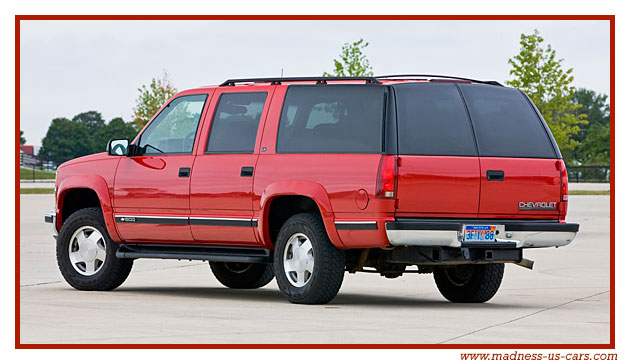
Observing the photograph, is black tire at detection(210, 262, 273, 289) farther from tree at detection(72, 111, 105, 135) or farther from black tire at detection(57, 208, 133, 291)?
tree at detection(72, 111, 105, 135)

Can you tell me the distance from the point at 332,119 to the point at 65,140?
104 metres

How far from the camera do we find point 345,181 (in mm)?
12094

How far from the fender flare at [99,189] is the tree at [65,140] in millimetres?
100520

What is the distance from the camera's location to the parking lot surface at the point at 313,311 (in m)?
10.1

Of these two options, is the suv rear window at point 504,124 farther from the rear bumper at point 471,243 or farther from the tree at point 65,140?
the tree at point 65,140

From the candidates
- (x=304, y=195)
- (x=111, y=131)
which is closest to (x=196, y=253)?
(x=304, y=195)

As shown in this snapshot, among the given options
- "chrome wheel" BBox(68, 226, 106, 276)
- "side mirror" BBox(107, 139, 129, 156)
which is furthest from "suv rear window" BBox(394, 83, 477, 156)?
"chrome wheel" BBox(68, 226, 106, 276)

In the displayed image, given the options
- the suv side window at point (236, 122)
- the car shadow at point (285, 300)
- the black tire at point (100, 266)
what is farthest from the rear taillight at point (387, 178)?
the black tire at point (100, 266)

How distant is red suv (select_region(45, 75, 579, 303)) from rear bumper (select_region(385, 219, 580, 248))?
0.04ft

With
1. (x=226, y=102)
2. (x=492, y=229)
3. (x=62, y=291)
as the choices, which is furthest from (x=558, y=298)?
(x=62, y=291)

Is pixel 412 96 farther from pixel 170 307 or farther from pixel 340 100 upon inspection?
pixel 170 307

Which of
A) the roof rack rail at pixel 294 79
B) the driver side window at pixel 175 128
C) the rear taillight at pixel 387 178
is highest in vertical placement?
the roof rack rail at pixel 294 79

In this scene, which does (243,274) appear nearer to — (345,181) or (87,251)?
(87,251)

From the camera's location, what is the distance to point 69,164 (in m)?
14.6
